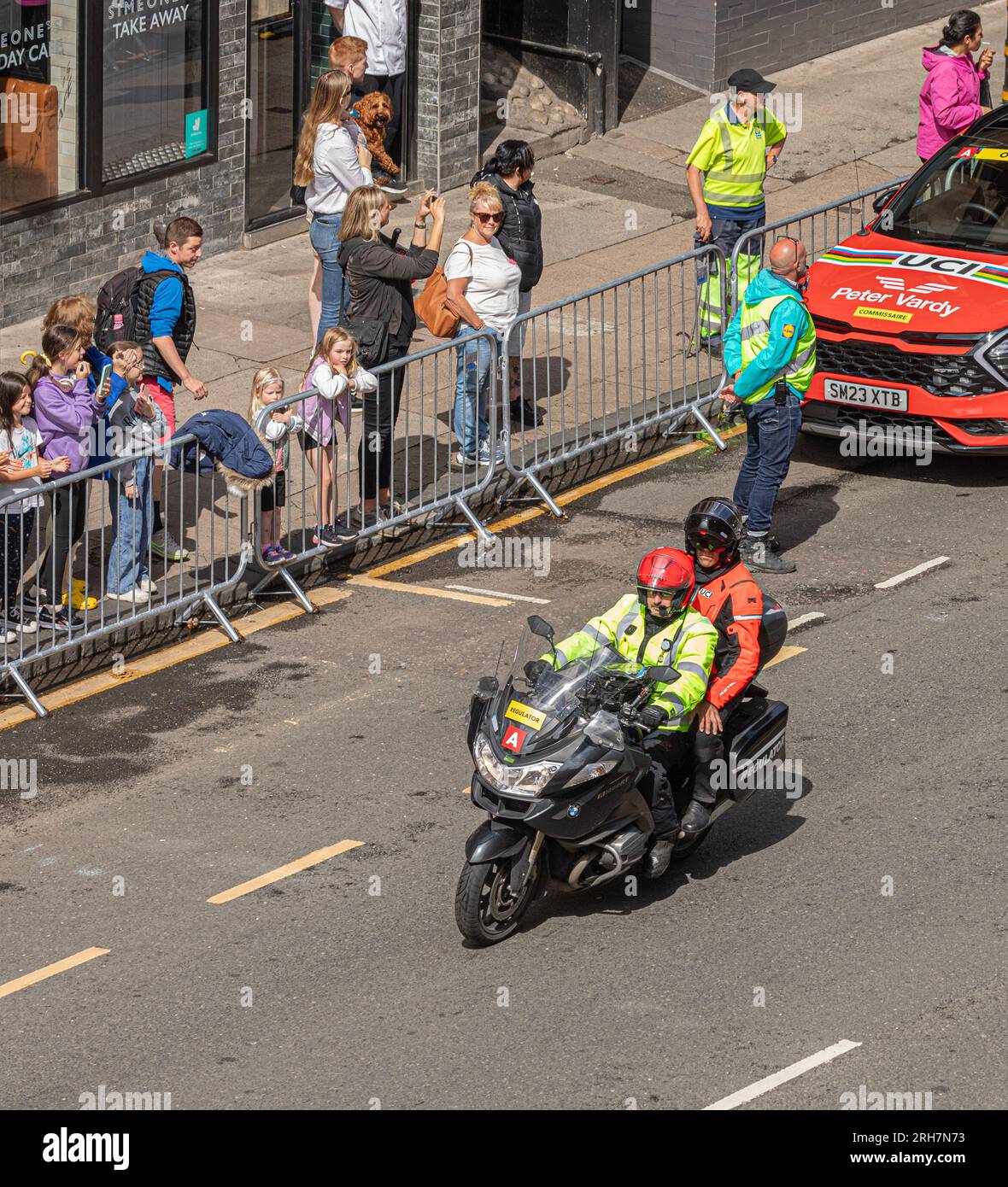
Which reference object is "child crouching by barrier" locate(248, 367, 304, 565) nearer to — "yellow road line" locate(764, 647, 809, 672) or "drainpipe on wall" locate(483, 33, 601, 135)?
"yellow road line" locate(764, 647, 809, 672)

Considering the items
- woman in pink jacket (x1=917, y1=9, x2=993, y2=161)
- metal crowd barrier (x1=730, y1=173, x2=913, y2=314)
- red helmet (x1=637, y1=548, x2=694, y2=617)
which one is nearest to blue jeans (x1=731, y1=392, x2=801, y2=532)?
metal crowd barrier (x1=730, y1=173, x2=913, y2=314)

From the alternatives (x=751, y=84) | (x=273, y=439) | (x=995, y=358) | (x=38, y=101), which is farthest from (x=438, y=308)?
(x=38, y=101)

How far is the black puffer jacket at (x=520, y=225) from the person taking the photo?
14.6m

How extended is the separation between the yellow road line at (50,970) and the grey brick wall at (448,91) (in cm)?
1202

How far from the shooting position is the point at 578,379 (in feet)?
52.5

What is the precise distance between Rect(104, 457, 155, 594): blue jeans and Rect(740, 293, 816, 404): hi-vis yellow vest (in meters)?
3.60

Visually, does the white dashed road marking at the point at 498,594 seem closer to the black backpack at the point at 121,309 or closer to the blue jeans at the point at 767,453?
the blue jeans at the point at 767,453

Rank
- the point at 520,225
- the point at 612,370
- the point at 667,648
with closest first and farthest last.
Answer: the point at 667,648
the point at 520,225
the point at 612,370

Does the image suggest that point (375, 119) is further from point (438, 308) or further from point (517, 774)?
point (517, 774)

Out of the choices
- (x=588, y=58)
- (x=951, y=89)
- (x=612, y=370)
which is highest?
(x=951, y=89)

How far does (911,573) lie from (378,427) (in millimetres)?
3352

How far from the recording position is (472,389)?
14250mm

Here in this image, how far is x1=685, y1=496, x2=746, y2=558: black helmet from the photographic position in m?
9.70
